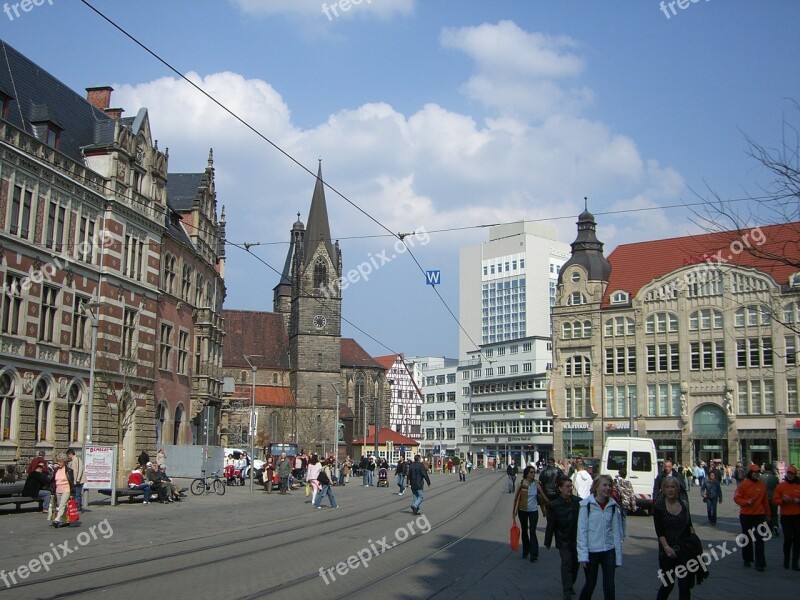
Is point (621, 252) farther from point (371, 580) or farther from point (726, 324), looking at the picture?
point (371, 580)

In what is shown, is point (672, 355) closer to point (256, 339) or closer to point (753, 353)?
point (753, 353)

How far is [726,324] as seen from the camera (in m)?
69.8

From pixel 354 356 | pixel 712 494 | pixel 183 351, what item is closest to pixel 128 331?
pixel 183 351

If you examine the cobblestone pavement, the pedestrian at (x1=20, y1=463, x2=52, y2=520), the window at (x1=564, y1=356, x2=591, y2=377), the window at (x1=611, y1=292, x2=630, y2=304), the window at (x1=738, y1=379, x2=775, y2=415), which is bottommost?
the cobblestone pavement

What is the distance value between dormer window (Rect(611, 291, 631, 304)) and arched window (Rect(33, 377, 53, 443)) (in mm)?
55489

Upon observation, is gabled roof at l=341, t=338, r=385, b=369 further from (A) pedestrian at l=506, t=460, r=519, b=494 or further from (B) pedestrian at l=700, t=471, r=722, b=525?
(B) pedestrian at l=700, t=471, r=722, b=525

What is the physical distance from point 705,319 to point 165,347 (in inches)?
1837

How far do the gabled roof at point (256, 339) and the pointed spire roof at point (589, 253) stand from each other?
46.0 meters

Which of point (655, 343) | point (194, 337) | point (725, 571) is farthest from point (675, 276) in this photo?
point (725, 571)

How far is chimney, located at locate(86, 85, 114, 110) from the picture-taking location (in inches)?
1742

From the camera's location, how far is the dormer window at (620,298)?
7669 centimetres

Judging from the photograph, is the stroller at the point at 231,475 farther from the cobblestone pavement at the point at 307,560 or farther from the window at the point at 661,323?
the window at the point at 661,323

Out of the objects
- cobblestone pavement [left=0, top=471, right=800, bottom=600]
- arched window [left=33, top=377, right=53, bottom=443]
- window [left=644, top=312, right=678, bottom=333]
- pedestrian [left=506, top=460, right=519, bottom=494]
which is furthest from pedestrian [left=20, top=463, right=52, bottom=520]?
window [left=644, top=312, right=678, bottom=333]

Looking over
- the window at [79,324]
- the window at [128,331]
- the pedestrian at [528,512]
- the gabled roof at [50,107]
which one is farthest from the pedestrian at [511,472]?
the pedestrian at [528,512]
